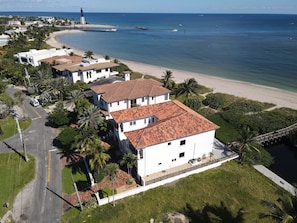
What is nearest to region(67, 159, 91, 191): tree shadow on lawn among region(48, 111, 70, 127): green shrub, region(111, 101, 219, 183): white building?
region(111, 101, 219, 183): white building

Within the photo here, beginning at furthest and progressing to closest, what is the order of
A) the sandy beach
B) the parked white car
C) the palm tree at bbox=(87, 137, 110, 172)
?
the sandy beach
the parked white car
the palm tree at bbox=(87, 137, 110, 172)

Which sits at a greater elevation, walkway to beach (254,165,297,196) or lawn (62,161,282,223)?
walkway to beach (254,165,297,196)

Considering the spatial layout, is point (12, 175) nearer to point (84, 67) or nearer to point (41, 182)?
point (41, 182)

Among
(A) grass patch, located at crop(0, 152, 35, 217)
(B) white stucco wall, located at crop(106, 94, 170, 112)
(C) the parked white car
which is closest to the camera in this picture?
(A) grass patch, located at crop(0, 152, 35, 217)

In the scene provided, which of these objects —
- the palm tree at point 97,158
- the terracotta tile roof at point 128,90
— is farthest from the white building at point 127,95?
the palm tree at point 97,158

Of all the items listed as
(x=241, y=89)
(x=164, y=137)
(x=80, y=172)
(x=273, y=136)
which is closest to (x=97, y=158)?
(x=80, y=172)

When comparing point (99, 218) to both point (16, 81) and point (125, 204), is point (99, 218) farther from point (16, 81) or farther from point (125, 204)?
point (16, 81)

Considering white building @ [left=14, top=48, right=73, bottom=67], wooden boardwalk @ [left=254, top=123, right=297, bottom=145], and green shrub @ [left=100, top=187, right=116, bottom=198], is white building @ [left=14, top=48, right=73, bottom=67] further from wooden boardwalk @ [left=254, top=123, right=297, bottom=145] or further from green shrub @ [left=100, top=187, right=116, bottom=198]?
wooden boardwalk @ [left=254, top=123, right=297, bottom=145]
